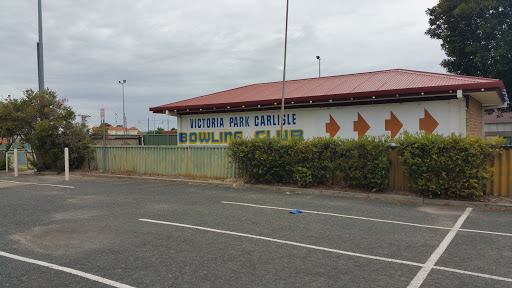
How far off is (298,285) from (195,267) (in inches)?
55.1

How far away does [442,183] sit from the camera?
9.82 m

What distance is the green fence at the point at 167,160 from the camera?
1512cm

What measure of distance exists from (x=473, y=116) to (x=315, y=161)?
677 centimetres

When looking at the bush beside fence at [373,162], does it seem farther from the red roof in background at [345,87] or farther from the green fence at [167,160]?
the red roof in background at [345,87]

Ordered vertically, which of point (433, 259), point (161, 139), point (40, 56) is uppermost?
point (40, 56)

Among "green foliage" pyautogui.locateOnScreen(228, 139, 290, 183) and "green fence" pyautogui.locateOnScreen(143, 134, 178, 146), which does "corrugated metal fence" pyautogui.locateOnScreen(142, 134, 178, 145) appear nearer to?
"green fence" pyautogui.locateOnScreen(143, 134, 178, 146)

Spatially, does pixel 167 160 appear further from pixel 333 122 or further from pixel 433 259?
pixel 433 259

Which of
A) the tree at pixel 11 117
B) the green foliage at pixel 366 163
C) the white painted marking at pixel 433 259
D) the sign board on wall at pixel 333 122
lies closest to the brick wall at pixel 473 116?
the sign board on wall at pixel 333 122

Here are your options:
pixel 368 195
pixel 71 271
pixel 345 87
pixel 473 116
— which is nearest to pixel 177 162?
pixel 345 87

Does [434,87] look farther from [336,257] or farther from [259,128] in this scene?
[336,257]

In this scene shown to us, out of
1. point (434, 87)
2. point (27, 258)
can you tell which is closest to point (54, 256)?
point (27, 258)

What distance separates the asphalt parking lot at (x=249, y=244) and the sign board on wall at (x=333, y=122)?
4424mm

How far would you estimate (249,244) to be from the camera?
232 inches

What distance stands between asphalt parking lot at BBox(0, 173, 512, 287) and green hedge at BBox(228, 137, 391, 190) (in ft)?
4.21
